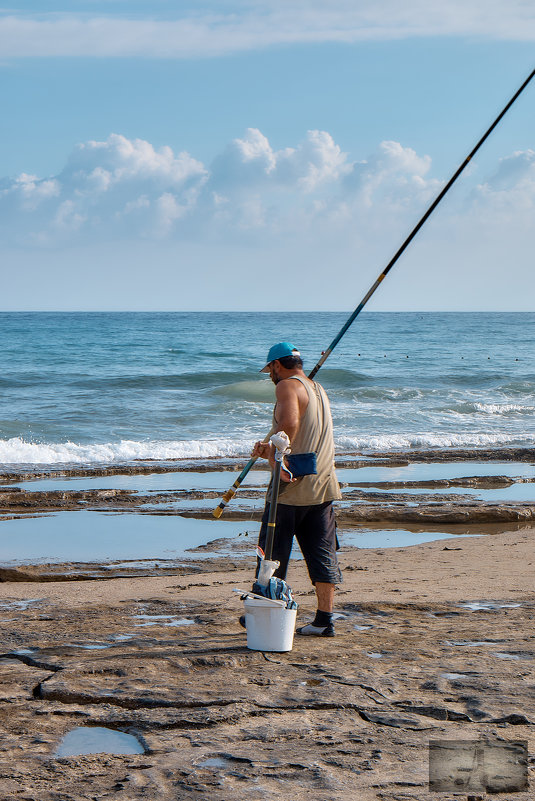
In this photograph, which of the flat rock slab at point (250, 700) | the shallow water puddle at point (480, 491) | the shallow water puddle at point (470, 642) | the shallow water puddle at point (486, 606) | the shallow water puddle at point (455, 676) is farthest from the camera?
the shallow water puddle at point (480, 491)

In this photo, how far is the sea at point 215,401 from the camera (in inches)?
616

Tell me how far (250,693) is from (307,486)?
118 centimetres

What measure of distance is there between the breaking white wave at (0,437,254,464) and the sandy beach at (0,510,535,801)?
28.9 ft

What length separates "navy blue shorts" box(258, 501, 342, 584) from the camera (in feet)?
14.5

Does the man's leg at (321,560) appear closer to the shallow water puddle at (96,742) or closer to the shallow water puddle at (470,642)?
the shallow water puddle at (470,642)

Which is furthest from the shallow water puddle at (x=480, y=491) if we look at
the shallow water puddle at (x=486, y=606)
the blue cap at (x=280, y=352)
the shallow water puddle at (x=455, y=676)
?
the shallow water puddle at (x=455, y=676)

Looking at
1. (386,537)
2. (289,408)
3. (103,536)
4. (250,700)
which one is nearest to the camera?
(250,700)

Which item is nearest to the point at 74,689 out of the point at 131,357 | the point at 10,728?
the point at 10,728

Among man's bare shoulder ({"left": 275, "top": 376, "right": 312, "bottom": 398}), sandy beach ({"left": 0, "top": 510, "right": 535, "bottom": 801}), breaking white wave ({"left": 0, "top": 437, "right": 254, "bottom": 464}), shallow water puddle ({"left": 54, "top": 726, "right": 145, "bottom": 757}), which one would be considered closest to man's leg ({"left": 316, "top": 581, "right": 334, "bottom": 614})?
sandy beach ({"left": 0, "top": 510, "right": 535, "bottom": 801})

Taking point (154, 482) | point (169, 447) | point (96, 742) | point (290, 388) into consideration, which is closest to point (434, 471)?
point (154, 482)

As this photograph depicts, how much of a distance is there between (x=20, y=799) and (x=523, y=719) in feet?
6.09

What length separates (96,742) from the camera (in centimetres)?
307

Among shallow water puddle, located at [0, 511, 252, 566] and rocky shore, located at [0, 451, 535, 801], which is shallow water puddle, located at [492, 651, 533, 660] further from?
shallow water puddle, located at [0, 511, 252, 566]

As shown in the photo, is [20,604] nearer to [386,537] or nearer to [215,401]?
[386,537]
